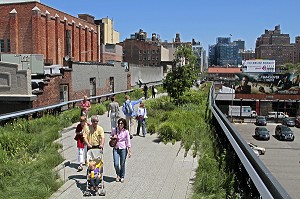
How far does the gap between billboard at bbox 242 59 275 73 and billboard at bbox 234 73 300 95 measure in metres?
6.60

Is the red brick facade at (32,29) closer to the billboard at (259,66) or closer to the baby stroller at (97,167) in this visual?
the baby stroller at (97,167)

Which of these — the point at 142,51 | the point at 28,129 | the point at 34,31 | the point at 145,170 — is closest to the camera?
the point at 145,170

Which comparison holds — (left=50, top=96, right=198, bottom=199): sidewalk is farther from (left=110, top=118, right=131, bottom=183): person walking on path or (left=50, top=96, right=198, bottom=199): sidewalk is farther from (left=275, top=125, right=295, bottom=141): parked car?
(left=275, top=125, right=295, bottom=141): parked car

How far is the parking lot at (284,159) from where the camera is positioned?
25.5 m

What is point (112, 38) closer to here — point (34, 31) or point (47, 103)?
point (34, 31)

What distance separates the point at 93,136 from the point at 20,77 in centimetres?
1060

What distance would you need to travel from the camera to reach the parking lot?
25469 millimetres

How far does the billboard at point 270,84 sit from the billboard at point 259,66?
6.60 metres

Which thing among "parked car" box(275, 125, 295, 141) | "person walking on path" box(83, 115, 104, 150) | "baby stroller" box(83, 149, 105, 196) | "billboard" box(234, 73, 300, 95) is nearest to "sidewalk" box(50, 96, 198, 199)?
"baby stroller" box(83, 149, 105, 196)

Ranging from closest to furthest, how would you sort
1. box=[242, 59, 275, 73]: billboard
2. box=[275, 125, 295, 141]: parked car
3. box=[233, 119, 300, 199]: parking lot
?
1. box=[233, 119, 300, 199]: parking lot
2. box=[275, 125, 295, 141]: parked car
3. box=[242, 59, 275, 73]: billboard

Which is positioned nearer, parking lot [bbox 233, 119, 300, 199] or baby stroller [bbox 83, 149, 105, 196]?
baby stroller [bbox 83, 149, 105, 196]

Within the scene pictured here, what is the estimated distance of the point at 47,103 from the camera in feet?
59.1

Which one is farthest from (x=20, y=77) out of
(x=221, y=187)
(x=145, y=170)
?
(x=221, y=187)

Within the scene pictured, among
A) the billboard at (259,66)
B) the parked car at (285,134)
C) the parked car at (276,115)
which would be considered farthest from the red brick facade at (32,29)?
the billboard at (259,66)
